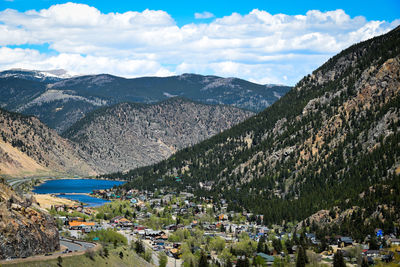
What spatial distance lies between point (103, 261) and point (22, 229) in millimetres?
20410

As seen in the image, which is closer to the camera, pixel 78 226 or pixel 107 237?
pixel 107 237

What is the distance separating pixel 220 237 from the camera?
19175 cm

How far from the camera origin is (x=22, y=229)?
127 m

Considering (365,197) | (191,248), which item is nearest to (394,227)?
(365,197)

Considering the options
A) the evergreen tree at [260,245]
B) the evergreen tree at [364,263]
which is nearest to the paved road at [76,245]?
the evergreen tree at [260,245]

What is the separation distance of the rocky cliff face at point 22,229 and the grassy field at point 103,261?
589cm

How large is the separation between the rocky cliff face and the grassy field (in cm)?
589

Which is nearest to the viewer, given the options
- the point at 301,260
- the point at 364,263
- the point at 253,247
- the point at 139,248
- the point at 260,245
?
the point at 364,263

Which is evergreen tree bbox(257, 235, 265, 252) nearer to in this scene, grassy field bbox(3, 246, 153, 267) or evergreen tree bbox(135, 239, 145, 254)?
evergreen tree bbox(135, 239, 145, 254)

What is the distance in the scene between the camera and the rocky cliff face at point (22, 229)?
12244 centimetres

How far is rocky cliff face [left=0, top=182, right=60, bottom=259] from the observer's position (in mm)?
122438

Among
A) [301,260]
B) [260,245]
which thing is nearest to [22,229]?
[301,260]

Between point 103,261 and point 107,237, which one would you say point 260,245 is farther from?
point 103,261

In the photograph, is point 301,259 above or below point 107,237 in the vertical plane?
above
